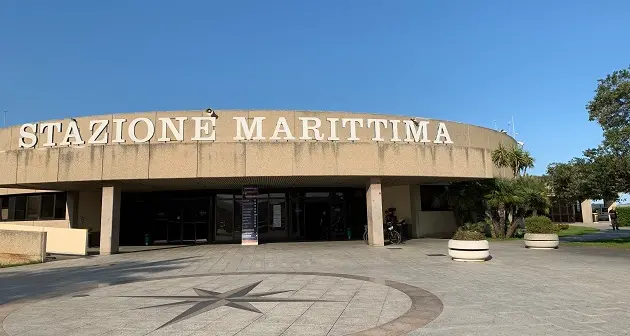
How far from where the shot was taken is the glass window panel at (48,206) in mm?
27453

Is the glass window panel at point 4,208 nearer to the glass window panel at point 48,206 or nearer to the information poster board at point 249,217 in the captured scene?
the glass window panel at point 48,206

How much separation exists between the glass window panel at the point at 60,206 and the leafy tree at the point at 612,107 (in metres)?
30.8

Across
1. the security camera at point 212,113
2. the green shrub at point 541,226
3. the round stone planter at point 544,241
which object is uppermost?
the security camera at point 212,113

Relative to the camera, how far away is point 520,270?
1177 centimetres

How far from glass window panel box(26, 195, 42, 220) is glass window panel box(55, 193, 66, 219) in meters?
1.80

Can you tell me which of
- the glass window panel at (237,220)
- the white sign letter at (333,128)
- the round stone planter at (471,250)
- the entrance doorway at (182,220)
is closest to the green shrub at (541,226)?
the round stone planter at (471,250)

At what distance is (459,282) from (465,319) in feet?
11.9

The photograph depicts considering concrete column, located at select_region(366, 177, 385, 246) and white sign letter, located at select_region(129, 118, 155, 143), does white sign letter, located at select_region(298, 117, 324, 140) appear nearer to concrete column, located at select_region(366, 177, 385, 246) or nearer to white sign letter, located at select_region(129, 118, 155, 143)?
concrete column, located at select_region(366, 177, 385, 246)

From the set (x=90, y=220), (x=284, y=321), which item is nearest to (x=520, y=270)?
(x=284, y=321)

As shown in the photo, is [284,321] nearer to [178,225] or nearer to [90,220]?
[178,225]

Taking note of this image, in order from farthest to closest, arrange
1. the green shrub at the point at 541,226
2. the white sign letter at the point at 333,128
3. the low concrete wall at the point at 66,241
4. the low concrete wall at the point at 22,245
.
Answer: the low concrete wall at the point at 66,241 → the white sign letter at the point at 333,128 → the low concrete wall at the point at 22,245 → the green shrub at the point at 541,226

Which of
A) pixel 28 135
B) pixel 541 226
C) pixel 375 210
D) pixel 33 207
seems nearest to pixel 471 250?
pixel 541 226

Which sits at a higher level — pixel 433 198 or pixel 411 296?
pixel 433 198

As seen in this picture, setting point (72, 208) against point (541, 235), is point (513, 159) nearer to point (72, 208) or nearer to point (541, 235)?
point (541, 235)
